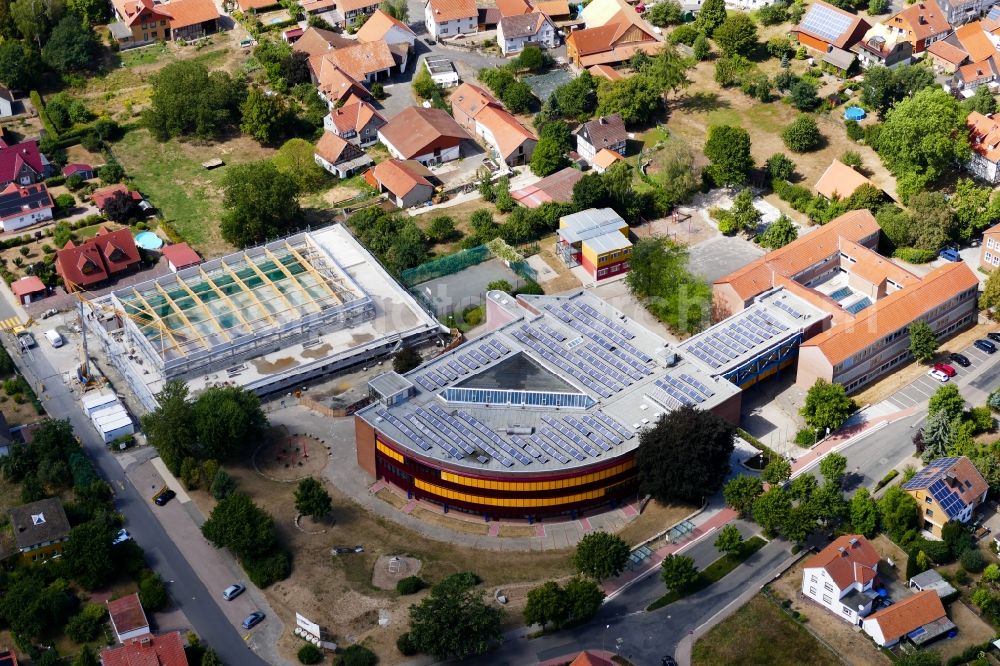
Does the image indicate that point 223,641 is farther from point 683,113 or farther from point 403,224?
point 683,113

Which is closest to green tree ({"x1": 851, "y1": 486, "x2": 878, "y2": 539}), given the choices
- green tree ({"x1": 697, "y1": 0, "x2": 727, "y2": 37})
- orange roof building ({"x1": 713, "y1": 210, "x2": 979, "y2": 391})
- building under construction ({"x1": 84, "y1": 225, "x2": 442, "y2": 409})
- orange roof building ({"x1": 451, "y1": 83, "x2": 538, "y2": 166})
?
orange roof building ({"x1": 713, "y1": 210, "x2": 979, "y2": 391})

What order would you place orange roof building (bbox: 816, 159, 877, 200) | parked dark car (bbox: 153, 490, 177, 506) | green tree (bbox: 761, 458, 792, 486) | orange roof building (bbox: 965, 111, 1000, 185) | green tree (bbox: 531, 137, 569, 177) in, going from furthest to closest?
green tree (bbox: 531, 137, 569, 177), orange roof building (bbox: 965, 111, 1000, 185), orange roof building (bbox: 816, 159, 877, 200), parked dark car (bbox: 153, 490, 177, 506), green tree (bbox: 761, 458, 792, 486)

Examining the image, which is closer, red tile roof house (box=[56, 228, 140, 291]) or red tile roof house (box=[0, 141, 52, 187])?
red tile roof house (box=[56, 228, 140, 291])

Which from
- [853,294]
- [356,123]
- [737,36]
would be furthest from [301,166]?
[853,294]

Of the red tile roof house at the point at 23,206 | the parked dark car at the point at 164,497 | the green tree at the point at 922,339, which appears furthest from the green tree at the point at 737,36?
the parked dark car at the point at 164,497

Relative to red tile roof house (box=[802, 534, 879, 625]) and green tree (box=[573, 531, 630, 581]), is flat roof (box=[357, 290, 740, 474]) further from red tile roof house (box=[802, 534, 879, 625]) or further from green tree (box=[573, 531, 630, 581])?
red tile roof house (box=[802, 534, 879, 625])

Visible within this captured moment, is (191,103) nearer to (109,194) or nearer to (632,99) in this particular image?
(109,194)

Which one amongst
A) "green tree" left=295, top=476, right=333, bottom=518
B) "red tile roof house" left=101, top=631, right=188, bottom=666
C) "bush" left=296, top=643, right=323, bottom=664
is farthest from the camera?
"green tree" left=295, top=476, right=333, bottom=518

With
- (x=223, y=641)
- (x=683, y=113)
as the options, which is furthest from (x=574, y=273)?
(x=223, y=641)
